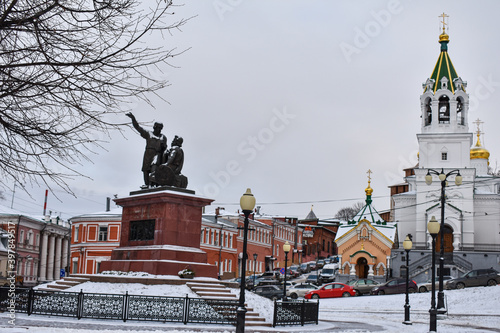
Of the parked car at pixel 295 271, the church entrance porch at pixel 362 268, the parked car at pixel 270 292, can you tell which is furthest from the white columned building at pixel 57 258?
the parked car at pixel 270 292

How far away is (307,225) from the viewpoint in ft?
344

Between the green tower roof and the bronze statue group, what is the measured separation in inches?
1670

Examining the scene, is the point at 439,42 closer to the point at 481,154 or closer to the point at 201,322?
the point at 481,154

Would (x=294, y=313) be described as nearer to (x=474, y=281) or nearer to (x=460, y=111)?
(x=474, y=281)

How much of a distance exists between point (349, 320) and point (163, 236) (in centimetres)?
843

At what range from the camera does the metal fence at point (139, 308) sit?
1638 cm

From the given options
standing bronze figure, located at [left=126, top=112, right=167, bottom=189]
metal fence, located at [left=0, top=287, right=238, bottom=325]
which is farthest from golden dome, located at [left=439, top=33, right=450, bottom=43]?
metal fence, located at [left=0, top=287, right=238, bottom=325]

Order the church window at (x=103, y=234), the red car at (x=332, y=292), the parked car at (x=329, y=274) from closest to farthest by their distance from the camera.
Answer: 1. the red car at (x=332, y=292)
2. the parked car at (x=329, y=274)
3. the church window at (x=103, y=234)

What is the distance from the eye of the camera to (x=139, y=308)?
16422 mm

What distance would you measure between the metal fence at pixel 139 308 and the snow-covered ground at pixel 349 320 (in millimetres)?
229

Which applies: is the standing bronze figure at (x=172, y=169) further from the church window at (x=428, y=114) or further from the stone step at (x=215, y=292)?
the church window at (x=428, y=114)

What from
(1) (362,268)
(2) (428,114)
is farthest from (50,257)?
(2) (428,114)

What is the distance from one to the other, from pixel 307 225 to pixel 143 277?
87011mm

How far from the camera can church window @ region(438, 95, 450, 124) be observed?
58531 mm
